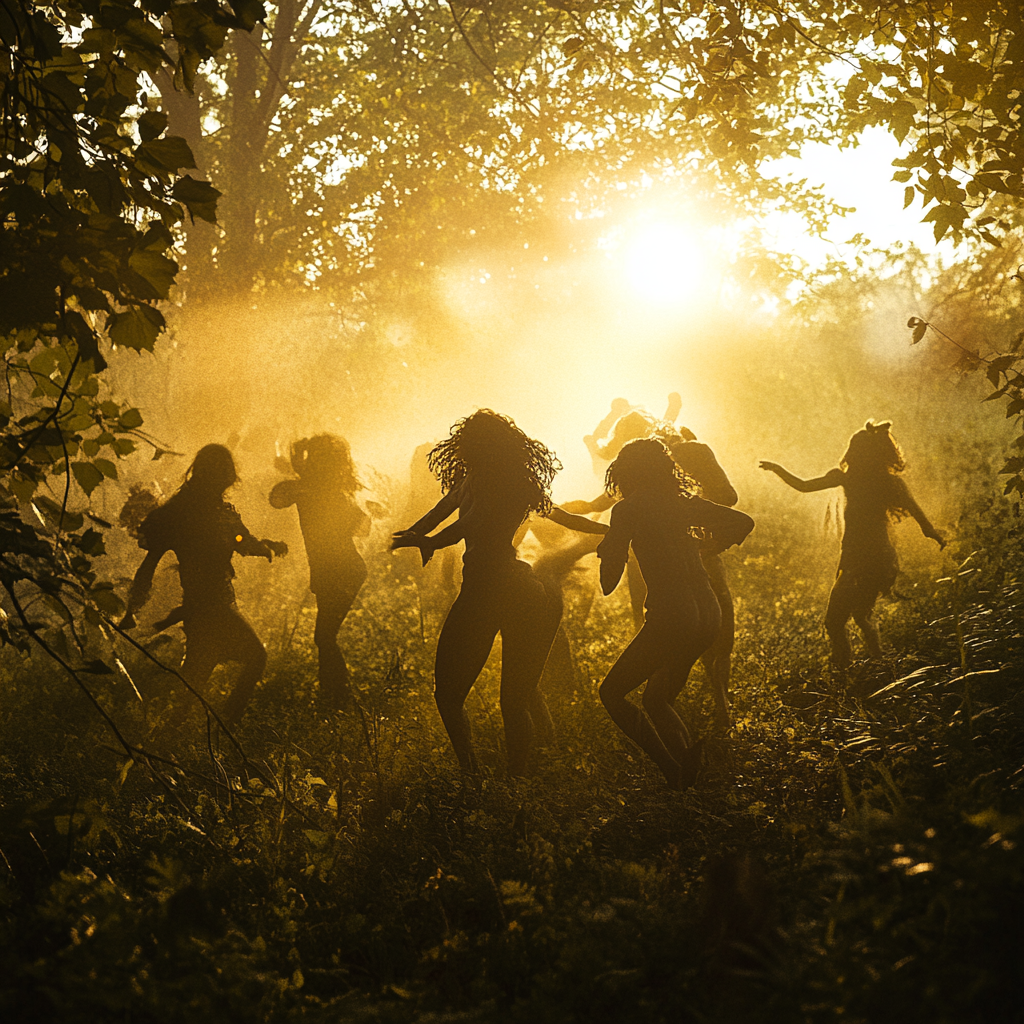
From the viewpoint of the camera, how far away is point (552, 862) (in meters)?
3.72

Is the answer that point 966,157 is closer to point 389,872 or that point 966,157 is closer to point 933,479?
point 389,872

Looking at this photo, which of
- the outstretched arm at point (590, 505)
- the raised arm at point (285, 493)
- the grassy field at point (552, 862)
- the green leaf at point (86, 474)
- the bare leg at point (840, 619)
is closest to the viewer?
the grassy field at point (552, 862)

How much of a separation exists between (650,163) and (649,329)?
54.6 ft

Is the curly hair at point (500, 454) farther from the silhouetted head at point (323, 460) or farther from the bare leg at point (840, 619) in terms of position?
the bare leg at point (840, 619)

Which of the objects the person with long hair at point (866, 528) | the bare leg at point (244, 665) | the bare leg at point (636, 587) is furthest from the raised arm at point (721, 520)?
the bare leg at point (244, 665)

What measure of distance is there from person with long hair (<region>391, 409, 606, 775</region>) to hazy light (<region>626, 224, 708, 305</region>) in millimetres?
13985

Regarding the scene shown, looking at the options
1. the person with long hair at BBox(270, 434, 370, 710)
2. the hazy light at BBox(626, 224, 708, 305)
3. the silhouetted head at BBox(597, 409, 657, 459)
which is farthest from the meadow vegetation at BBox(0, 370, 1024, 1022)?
the hazy light at BBox(626, 224, 708, 305)

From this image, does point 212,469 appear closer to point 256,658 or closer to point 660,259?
point 256,658

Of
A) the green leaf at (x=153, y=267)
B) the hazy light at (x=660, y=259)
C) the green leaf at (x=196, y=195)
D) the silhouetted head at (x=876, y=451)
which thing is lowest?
the green leaf at (x=153, y=267)

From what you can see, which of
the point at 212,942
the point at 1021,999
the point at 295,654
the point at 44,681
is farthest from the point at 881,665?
the point at 44,681

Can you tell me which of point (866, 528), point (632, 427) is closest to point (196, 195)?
point (632, 427)

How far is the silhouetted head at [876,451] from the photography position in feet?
26.0

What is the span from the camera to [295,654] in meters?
9.61

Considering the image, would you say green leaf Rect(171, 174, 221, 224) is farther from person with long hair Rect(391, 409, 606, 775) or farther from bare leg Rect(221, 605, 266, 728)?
bare leg Rect(221, 605, 266, 728)
